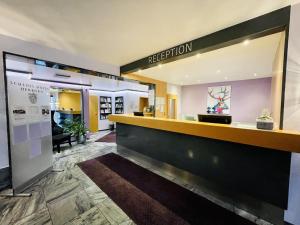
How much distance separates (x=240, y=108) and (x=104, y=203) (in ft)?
23.5

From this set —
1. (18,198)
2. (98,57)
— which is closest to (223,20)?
(98,57)

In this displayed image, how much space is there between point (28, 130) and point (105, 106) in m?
6.01

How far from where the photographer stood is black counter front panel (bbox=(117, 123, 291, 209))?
171cm

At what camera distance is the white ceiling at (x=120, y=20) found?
71.8 inches

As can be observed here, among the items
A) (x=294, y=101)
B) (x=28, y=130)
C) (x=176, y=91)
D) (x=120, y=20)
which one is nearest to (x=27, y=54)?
(x=28, y=130)

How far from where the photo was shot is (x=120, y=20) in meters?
2.18

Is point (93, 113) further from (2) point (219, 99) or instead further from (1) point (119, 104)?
(2) point (219, 99)

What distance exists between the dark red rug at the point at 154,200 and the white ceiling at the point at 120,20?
9.42ft

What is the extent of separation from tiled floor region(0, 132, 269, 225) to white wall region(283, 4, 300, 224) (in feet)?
1.44

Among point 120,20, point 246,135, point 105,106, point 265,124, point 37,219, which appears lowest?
point 37,219

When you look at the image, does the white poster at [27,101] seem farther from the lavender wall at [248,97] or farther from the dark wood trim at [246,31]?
the lavender wall at [248,97]

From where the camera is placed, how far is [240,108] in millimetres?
6727

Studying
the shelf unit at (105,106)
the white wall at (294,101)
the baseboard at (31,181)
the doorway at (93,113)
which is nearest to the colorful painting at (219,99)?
the white wall at (294,101)

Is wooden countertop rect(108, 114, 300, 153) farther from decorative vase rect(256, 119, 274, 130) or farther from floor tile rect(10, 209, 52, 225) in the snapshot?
floor tile rect(10, 209, 52, 225)
